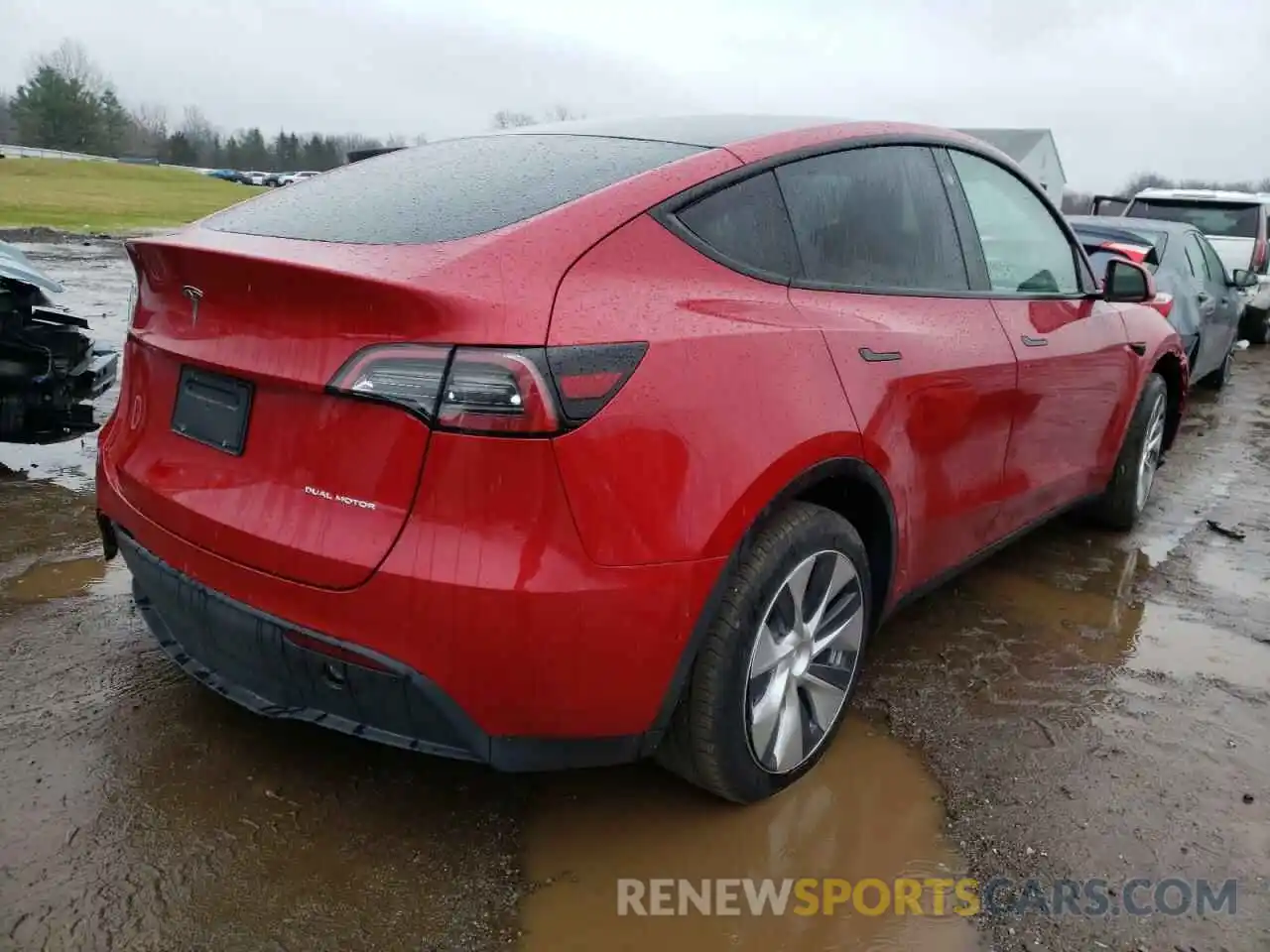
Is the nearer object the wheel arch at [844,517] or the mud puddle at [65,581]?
the wheel arch at [844,517]

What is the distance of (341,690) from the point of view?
1988 millimetres

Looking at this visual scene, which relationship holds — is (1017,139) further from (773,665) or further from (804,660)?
(773,665)

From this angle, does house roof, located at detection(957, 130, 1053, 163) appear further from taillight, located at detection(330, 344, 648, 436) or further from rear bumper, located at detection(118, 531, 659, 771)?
rear bumper, located at detection(118, 531, 659, 771)

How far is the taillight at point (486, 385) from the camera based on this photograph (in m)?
1.81

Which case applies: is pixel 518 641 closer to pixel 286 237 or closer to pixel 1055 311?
pixel 286 237

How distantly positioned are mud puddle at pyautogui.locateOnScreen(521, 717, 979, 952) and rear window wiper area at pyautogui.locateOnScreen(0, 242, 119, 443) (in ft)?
11.2

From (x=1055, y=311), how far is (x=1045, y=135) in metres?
30.9

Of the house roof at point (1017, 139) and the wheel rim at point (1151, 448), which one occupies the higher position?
the house roof at point (1017, 139)

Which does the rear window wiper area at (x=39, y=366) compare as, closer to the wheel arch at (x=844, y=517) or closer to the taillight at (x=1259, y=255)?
the wheel arch at (x=844, y=517)

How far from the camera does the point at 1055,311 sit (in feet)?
11.6

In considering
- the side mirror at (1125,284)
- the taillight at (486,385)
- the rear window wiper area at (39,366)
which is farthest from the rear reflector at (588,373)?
the rear window wiper area at (39,366)

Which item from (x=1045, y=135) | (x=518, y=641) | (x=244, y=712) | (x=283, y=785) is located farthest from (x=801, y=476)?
(x=1045, y=135)

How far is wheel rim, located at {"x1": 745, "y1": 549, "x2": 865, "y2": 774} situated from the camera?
7.50ft

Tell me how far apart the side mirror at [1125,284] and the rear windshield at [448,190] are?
7.39 ft
